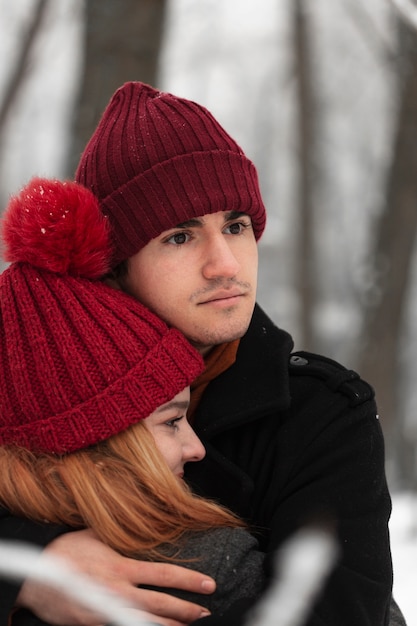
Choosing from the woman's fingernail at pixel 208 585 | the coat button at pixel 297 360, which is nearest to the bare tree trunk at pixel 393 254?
the coat button at pixel 297 360

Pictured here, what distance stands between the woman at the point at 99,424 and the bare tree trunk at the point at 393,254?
197 inches

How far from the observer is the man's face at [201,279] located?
7.93 ft

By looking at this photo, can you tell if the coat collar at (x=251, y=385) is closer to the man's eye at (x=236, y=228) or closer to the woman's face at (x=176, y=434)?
the woman's face at (x=176, y=434)

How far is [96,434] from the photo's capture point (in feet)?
7.28

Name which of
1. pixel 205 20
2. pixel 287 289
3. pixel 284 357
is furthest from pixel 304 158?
pixel 287 289

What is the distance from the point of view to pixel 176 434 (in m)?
2.37

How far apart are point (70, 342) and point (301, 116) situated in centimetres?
741

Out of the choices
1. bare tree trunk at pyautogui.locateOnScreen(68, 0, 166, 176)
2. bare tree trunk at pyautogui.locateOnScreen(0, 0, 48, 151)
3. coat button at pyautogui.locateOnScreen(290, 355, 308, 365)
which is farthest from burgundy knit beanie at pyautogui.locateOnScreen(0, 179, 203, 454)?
bare tree trunk at pyautogui.locateOnScreen(0, 0, 48, 151)

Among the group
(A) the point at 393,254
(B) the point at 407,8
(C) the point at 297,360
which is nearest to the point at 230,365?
(C) the point at 297,360

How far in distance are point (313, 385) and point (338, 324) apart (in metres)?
13.9

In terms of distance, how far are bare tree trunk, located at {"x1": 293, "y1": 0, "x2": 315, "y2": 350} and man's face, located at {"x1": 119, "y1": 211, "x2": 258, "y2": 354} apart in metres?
6.11

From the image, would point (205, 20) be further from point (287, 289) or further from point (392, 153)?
point (392, 153)

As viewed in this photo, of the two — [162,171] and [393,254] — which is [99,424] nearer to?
[162,171]

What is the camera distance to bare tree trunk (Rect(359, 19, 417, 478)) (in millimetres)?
7137
